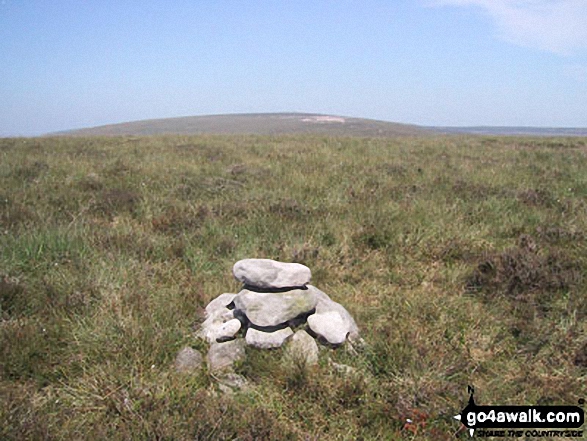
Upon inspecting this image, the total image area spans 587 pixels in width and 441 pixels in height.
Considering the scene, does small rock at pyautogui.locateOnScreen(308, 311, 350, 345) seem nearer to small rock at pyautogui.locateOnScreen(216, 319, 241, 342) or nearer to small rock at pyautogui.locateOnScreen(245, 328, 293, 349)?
small rock at pyautogui.locateOnScreen(245, 328, 293, 349)

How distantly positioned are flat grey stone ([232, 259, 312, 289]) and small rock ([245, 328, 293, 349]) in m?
0.42

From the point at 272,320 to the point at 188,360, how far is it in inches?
28.5

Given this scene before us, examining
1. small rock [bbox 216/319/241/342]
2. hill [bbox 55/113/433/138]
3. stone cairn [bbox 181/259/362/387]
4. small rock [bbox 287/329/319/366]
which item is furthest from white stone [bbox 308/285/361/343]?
hill [bbox 55/113/433/138]

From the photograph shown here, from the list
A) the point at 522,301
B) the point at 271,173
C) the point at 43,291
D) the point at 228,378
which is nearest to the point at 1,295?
the point at 43,291

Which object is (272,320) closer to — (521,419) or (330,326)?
(330,326)

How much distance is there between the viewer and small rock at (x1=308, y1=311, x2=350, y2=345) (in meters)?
3.06

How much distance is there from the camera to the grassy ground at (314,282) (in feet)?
8.08

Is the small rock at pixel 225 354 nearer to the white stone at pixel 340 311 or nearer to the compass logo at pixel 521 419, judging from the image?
the white stone at pixel 340 311

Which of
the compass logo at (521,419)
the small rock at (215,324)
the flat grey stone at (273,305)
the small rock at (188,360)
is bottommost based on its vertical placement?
the compass logo at (521,419)

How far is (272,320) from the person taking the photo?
10.2 feet

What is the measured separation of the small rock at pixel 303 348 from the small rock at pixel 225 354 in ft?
1.33

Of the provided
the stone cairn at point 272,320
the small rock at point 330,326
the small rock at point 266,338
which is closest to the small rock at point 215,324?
the stone cairn at point 272,320

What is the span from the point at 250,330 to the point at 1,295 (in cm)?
239

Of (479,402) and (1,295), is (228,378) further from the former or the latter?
(1,295)
